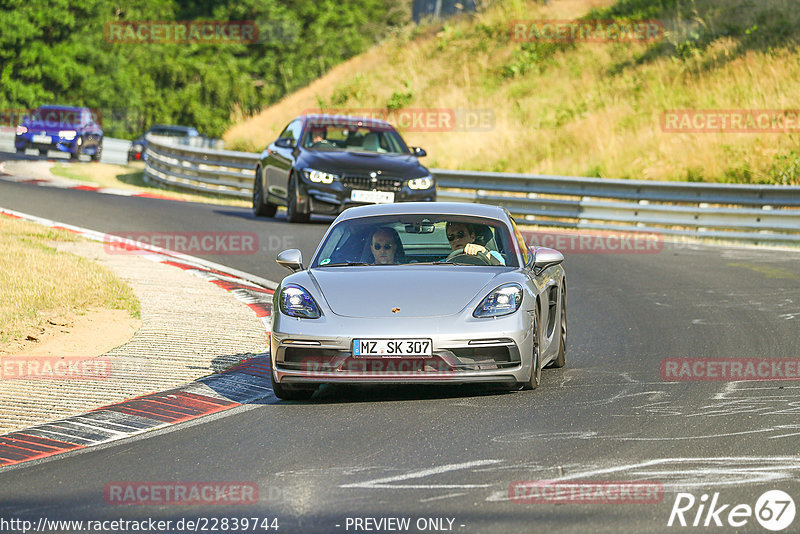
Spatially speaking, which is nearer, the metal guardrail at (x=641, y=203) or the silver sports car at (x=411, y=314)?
the silver sports car at (x=411, y=314)

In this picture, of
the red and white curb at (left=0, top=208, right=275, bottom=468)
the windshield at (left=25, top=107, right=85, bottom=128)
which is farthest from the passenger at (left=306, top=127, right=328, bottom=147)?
the windshield at (left=25, top=107, right=85, bottom=128)

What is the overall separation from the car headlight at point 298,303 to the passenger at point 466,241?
1.26m

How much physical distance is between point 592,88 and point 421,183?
1557cm

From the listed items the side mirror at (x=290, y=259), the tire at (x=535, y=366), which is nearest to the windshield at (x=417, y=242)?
the side mirror at (x=290, y=259)

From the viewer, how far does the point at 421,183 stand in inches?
770

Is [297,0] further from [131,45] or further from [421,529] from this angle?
[421,529]

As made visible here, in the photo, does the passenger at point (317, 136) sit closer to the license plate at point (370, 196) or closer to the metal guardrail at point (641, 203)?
the license plate at point (370, 196)

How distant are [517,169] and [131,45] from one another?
4704 centimetres

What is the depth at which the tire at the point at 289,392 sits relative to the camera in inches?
331

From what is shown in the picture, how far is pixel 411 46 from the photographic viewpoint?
42250 mm

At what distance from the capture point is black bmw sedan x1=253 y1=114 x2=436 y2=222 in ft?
63.4

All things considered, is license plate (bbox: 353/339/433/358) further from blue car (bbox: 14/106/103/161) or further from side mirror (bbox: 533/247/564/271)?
blue car (bbox: 14/106/103/161)

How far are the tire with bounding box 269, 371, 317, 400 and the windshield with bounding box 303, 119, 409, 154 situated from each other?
39.3 feet

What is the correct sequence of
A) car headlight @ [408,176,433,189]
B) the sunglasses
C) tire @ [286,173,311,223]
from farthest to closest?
tire @ [286,173,311,223] < car headlight @ [408,176,433,189] < the sunglasses
